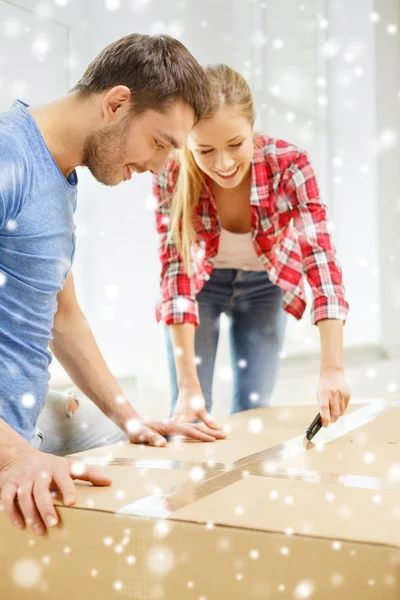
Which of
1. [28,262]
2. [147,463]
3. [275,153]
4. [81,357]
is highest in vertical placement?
[275,153]

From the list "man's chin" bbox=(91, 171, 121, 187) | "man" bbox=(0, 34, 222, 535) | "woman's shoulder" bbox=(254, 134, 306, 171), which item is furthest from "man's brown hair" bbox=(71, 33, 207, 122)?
"woman's shoulder" bbox=(254, 134, 306, 171)

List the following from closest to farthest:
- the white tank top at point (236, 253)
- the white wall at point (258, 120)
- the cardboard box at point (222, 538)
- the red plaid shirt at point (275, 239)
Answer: the cardboard box at point (222, 538) < the red plaid shirt at point (275, 239) < the white tank top at point (236, 253) < the white wall at point (258, 120)

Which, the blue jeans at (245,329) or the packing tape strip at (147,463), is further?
the blue jeans at (245,329)

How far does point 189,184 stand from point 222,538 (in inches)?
36.4

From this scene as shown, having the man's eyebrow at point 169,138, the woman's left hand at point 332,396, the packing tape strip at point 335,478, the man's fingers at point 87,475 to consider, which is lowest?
the packing tape strip at point 335,478

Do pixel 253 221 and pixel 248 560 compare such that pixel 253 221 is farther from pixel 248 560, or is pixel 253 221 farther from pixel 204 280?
pixel 248 560

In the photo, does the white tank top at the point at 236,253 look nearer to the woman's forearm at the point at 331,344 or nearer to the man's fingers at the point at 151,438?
the woman's forearm at the point at 331,344

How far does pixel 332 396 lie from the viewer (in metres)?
1.07

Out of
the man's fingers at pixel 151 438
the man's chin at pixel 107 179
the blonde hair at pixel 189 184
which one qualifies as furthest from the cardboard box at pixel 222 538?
the blonde hair at pixel 189 184

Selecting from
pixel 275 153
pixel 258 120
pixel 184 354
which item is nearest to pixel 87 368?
pixel 184 354

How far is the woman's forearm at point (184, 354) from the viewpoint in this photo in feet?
4.16

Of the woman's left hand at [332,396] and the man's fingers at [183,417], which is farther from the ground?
the woman's left hand at [332,396]

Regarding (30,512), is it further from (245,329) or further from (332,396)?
(245,329)

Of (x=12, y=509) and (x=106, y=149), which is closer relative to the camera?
(x=12, y=509)
